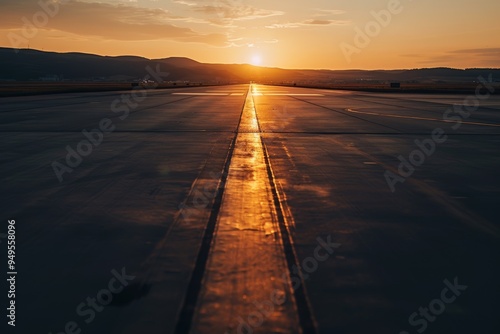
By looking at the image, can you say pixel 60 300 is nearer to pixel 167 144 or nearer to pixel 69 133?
pixel 167 144

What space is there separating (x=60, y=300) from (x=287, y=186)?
20.4 feet

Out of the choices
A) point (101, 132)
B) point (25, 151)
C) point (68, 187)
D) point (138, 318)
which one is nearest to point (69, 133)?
point (101, 132)

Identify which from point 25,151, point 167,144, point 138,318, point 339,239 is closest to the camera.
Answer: point 138,318

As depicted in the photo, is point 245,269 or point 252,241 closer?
point 245,269

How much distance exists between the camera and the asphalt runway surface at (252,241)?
16.1 feet

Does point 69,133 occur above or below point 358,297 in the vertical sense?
below

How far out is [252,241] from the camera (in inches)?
277

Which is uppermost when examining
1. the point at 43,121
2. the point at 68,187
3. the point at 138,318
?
the point at 138,318

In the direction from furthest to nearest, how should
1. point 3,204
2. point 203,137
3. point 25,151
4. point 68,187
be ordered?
point 203,137, point 25,151, point 68,187, point 3,204

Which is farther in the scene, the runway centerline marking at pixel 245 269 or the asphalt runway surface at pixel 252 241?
the asphalt runway surface at pixel 252 241

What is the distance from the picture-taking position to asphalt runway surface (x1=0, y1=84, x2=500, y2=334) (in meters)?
4.92

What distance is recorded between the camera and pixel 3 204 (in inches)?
363

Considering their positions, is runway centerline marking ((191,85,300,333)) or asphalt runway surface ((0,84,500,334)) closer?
runway centerline marking ((191,85,300,333))

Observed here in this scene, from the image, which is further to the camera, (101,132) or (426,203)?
(101,132)
